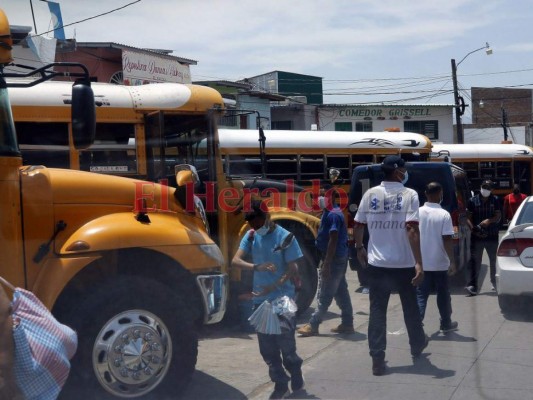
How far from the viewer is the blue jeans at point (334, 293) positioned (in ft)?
27.8

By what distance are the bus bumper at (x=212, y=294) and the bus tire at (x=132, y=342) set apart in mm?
227

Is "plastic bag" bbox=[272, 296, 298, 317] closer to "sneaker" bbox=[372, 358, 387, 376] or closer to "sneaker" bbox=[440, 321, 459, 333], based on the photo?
"sneaker" bbox=[372, 358, 387, 376]

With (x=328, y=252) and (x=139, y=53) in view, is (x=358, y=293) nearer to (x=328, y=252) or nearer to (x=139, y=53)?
(x=328, y=252)

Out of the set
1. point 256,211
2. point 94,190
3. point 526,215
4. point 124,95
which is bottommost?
point 526,215

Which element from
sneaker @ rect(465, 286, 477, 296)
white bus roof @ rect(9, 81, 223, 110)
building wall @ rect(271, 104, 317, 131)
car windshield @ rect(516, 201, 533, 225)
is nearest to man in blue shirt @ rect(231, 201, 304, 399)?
white bus roof @ rect(9, 81, 223, 110)

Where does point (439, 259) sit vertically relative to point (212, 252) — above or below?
below

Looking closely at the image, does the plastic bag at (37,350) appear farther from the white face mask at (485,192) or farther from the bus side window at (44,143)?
the white face mask at (485,192)

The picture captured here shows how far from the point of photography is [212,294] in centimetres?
612

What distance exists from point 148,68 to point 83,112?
8.38 m

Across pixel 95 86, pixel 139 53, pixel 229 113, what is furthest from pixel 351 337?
pixel 139 53

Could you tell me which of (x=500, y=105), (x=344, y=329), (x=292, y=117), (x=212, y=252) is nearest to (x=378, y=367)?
(x=344, y=329)

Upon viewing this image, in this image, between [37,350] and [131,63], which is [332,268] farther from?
[131,63]

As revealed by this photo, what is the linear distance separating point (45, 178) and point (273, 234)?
6.39ft

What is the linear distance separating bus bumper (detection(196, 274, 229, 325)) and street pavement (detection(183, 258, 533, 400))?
718mm
